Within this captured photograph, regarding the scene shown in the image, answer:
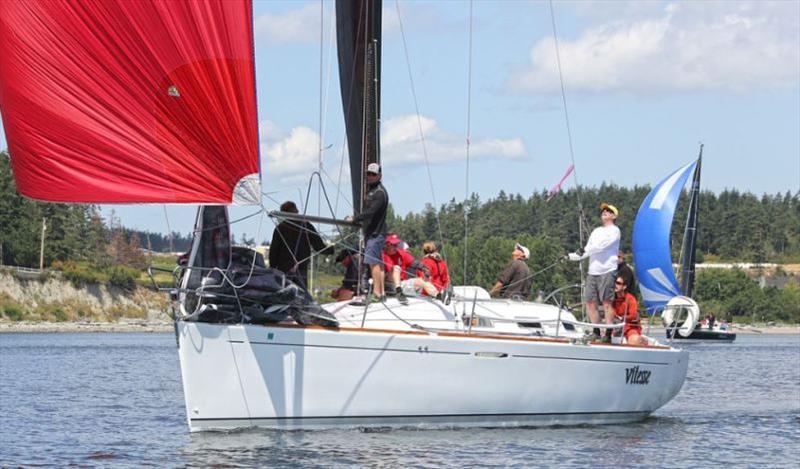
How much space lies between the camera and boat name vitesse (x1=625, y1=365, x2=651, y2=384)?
1821cm

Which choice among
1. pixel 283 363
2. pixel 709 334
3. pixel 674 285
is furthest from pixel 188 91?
pixel 709 334

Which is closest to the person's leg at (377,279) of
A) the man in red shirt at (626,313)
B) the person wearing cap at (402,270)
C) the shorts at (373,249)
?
the shorts at (373,249)

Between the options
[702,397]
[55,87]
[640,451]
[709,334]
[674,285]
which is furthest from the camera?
[709,334]

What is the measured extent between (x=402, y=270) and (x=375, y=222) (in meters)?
1.28

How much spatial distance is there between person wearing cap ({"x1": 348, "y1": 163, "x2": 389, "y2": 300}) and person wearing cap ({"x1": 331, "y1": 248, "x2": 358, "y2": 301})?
0.72m

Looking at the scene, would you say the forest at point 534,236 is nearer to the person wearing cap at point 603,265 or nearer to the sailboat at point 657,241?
the sailboat at point 657,241

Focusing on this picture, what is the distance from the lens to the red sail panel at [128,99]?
13.1 m

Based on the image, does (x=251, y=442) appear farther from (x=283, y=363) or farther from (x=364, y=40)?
(x=364, y=40)

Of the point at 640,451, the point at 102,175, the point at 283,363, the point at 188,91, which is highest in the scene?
the point at 188,91

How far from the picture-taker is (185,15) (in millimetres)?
13289

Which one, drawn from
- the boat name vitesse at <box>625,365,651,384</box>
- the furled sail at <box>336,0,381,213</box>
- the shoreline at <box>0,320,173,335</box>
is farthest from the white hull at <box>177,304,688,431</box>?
the shoreline at <box>0,320,173,335</box>

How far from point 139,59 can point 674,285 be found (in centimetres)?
3661

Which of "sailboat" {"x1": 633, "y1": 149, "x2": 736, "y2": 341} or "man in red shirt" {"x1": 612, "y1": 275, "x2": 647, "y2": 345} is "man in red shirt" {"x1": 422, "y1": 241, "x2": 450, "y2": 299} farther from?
"sailboat" {"x1": 633, "y1": 149, "x2": 736, "y2": 341}

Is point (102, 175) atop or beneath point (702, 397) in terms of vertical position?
atop
